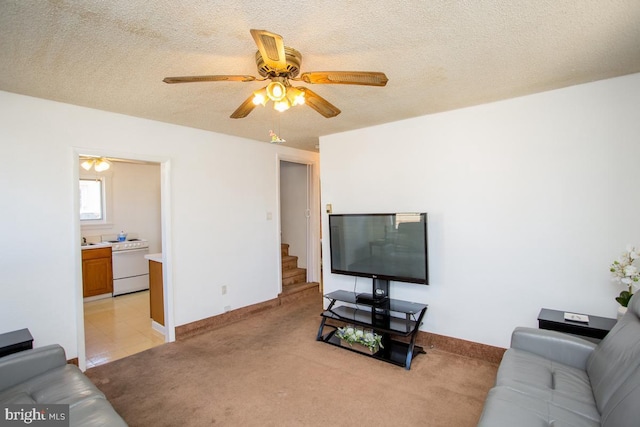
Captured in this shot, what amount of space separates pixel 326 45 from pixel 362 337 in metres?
2.65

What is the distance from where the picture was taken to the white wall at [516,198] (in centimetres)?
249

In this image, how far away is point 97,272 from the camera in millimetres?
5195

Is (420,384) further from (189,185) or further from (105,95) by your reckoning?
(105,95)

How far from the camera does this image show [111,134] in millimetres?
3143

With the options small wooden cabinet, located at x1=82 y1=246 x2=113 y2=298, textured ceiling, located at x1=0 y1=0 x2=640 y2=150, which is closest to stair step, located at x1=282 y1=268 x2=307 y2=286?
small wooden cabinet, located at x1=82 y1=246 x2=113 y2=298

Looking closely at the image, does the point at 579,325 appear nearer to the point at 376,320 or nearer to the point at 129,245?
the point at 376,320

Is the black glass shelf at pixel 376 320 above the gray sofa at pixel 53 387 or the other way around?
the other way around

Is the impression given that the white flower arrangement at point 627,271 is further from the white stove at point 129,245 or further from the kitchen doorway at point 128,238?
the white stove at point 129,245

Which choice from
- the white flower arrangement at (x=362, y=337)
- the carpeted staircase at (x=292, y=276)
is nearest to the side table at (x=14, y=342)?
the white flower arrangement at (x=362, y=337)

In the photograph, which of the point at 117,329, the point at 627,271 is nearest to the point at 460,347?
the point at 627,271

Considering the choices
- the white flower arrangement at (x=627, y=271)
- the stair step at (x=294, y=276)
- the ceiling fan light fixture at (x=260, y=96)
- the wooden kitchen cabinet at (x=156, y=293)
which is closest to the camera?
the ceiling fan light fixture at (x=260, y=96)

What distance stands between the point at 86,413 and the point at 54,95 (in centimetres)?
247

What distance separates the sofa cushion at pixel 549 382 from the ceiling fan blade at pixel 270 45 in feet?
7.01

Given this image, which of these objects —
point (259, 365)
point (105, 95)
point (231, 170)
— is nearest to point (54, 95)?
point (105, 95)
